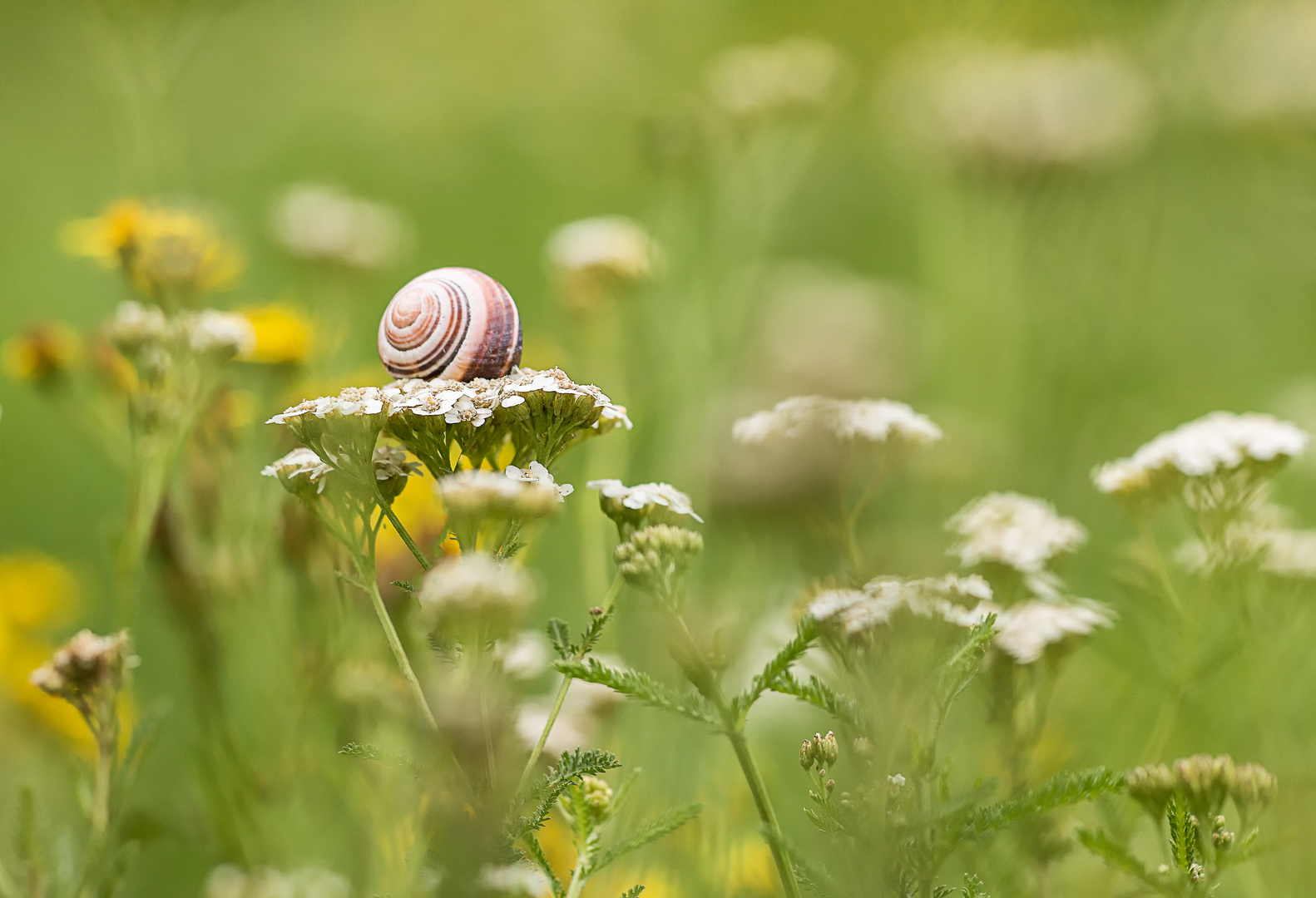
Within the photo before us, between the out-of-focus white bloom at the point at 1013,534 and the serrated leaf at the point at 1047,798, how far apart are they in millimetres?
495

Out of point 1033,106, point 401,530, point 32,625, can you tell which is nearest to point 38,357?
point 32,625

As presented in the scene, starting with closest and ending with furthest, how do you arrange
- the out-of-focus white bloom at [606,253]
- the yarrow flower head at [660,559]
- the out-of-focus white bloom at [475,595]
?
the out-of-focus white bloom at [475,595] → the yarrow flower head at [660,559] → the out-of-focus white bloom at [606,253]

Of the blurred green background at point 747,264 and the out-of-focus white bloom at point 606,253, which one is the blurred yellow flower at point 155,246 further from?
the out-of-focus white bloom at point 606,253

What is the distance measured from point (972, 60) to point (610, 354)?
2034 mm

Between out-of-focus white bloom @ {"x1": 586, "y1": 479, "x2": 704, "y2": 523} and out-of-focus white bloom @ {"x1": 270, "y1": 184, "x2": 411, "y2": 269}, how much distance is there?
2.07 metres

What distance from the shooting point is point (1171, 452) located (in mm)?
1658

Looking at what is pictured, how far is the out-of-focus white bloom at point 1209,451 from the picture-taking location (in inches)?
64.1

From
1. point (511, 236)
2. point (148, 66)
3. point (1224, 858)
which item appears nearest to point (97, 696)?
point (1224, 858)

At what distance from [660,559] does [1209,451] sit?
0.98 meters

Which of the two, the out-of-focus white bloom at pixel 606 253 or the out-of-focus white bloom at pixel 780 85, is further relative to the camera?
the out-of-focus white bloom at pixel 780 85

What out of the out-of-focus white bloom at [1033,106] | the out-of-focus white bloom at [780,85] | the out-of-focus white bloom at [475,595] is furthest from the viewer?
the out-of-focus white bloom at [780,85]

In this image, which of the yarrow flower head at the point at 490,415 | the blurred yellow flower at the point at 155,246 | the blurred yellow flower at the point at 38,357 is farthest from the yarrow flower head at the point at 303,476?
the blurred yellow flower at the point at 38,357

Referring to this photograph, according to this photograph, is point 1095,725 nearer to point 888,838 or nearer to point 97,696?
point 888,838

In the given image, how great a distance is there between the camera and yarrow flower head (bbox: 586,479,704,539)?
128cm
